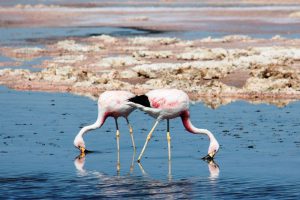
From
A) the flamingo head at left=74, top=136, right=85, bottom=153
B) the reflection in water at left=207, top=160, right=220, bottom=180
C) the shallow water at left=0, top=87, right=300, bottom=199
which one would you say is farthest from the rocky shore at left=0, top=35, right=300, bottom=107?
the reflection in water at left=207, top=160, right=220, bottom=180

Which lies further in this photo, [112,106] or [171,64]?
[171,64]

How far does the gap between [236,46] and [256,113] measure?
2303 cm

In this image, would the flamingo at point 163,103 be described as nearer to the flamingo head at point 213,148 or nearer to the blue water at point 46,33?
→ the flamingo head at point 213,148

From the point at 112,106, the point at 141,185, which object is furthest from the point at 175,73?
the point at 141,185

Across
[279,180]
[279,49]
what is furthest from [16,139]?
[279,49]

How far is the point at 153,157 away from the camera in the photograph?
58.3ft

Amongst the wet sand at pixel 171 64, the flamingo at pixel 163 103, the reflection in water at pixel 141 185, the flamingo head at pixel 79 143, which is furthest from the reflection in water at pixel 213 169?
the wet sand at pixel 171 64

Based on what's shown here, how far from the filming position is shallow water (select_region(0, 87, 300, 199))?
578 inches

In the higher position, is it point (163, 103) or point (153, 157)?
point (163, 103)

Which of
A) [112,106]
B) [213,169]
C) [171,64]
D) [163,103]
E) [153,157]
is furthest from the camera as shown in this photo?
[171,64]

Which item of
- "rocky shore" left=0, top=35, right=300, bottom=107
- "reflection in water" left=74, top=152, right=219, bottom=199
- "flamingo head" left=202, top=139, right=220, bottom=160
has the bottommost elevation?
"reflection in water" left=74, top=152, right=219, bottom=199

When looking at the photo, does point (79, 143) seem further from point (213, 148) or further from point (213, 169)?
point (213, 169)

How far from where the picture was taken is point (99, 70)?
3572 centimetres

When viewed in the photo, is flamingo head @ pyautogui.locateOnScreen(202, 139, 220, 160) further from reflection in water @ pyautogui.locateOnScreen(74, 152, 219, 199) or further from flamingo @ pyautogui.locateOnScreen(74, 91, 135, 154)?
flamingo @ pyautogui.locateOnScreen(74, 91, 135, 154)
